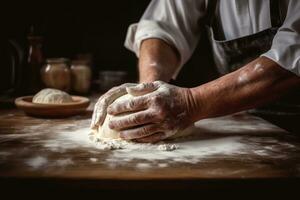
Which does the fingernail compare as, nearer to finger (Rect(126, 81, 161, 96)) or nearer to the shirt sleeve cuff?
finger (Rect(126, 81, 161, 96))

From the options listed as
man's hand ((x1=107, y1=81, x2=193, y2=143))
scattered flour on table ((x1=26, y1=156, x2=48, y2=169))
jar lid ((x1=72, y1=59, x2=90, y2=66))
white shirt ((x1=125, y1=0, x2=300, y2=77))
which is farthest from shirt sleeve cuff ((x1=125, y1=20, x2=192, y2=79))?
scattered flour on table ((x1=26, y1=156, x2=48, y2=169))

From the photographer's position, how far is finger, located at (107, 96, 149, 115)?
1.63m

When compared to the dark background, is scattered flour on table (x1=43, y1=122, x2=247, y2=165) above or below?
below

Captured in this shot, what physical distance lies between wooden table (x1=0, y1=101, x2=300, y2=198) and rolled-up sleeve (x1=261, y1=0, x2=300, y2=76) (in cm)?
31

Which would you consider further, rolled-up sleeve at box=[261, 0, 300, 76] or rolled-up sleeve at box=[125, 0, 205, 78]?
rolled-up sleeve at box=[125, 0, 205, 78]

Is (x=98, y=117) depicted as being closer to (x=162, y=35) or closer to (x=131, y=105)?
(x=131, y=105)

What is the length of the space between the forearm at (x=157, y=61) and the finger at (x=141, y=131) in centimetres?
53

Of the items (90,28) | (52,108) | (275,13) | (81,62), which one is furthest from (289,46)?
(90,28)

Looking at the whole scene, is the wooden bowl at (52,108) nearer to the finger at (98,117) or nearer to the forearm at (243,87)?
the finger at (98,117)

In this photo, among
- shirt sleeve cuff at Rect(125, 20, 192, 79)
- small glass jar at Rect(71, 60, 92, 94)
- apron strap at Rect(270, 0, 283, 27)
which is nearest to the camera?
apron strap at Rect(270, 0, 283, 27)

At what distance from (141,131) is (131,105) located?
11 cm

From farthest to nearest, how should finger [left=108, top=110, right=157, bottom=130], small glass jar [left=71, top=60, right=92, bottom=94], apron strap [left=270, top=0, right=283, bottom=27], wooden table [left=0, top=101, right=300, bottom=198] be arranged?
small glass jar [left=71, top=60, right=92, bottom=94] < apron strap [left=270, top=0, right=283, bottom=27] < finger [left=108, top=110, right=157, bottom=130] < wooden table [left=0, top=101, right=300, bottom=198]

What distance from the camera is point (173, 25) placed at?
252cm

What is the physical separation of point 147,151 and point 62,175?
390 mm
